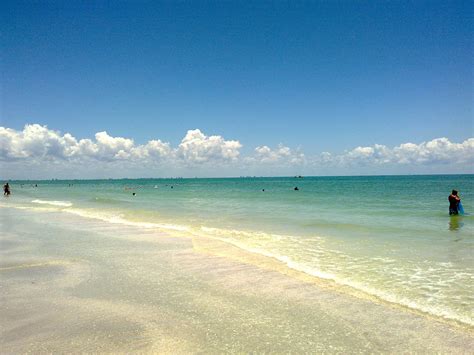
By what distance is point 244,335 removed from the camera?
5.41 meters

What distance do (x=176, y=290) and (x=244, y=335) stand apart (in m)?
2.63

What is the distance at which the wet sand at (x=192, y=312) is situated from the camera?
16.9 feet

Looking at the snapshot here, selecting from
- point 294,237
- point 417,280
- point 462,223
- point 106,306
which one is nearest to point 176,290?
point 106,306

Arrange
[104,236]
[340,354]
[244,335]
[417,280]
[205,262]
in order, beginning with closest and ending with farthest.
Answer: [340,354], [244,335], [417,280], [205,262], [104,236]

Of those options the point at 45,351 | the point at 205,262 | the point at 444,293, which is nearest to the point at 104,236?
the point at 205,262

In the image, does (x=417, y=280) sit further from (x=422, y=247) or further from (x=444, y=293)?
(x=422, y=247)

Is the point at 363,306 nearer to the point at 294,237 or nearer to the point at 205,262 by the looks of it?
the point at 205,262

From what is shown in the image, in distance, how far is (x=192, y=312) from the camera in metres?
6.34

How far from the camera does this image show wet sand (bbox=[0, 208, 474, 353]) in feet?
16.9

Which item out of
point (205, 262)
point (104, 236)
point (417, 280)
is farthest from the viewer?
point (104, 236)

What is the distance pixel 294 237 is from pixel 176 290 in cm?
861

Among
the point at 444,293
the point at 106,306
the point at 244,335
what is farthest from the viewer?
the point at 444,293

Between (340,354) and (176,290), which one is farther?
(176,290)

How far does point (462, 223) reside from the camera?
64.8 ft
